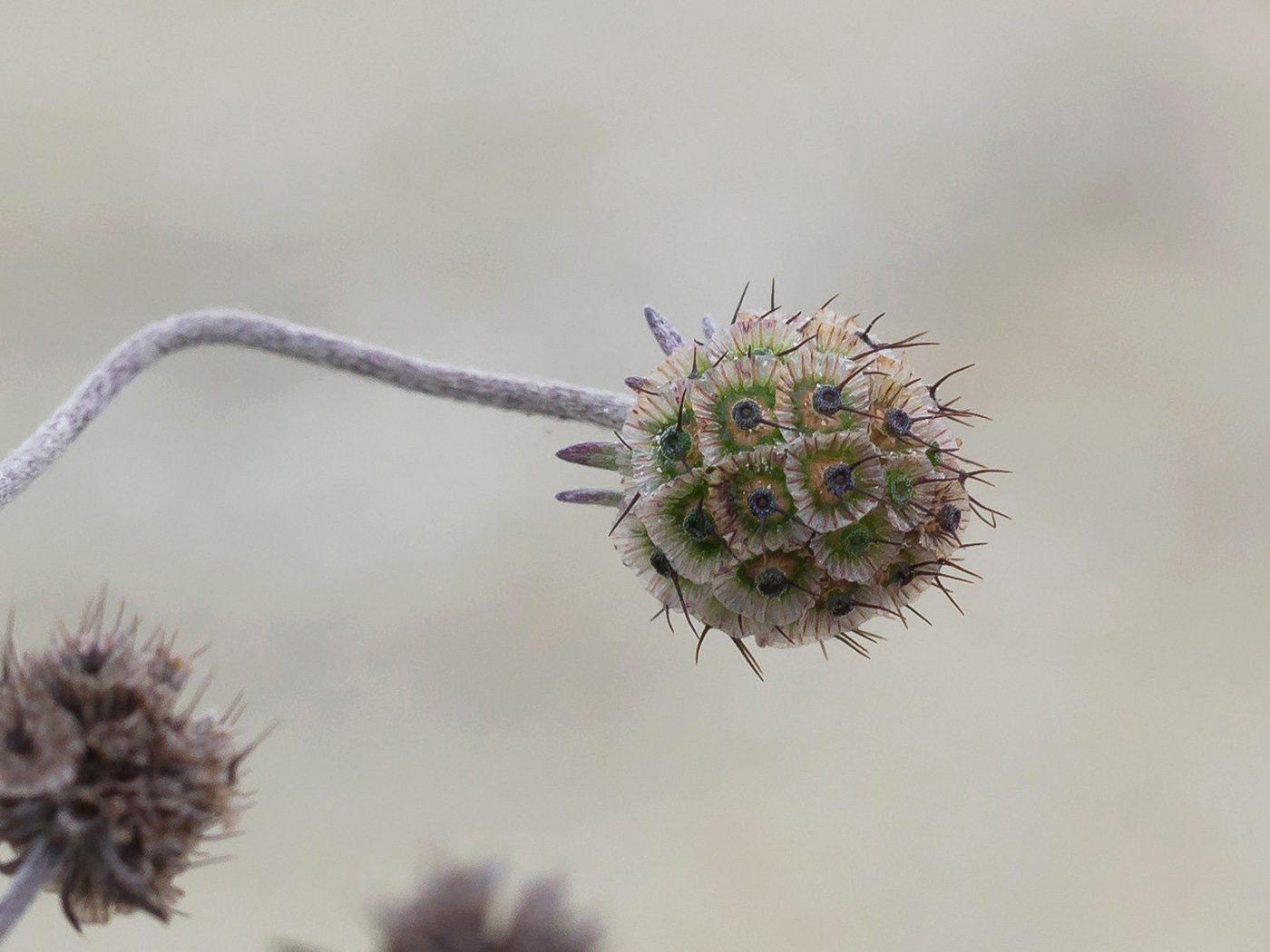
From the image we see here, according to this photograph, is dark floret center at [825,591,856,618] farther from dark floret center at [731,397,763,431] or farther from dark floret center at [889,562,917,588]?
dark floret center at [731,397,763,431]

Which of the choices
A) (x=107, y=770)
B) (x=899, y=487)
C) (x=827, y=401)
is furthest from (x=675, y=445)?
(x=107, y=770)

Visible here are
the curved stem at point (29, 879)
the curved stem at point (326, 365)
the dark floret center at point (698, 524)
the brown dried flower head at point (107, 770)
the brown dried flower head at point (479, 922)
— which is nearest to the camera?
the curved stem at point (29, 879)

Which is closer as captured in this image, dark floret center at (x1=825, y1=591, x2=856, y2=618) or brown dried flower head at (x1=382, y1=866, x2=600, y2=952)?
brown dried flower head at (x1=382, y1=866, x2=600, y2=952)

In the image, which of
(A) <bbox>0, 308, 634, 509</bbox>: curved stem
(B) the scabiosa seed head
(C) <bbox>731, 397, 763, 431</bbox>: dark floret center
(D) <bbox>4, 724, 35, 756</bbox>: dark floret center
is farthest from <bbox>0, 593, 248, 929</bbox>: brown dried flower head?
(C) <bbox>731, 397, 763, 431</bbox>: dark floret center

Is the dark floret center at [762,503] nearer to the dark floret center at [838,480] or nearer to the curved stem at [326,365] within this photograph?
the dark floret center at [838,480]

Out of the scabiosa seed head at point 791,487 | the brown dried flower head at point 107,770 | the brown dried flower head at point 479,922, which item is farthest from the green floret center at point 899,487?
the brown dried flower head at point 107,770

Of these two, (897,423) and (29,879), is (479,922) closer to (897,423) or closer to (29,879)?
(29,879)

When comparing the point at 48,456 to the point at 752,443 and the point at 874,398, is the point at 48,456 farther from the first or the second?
the point at 874,398
